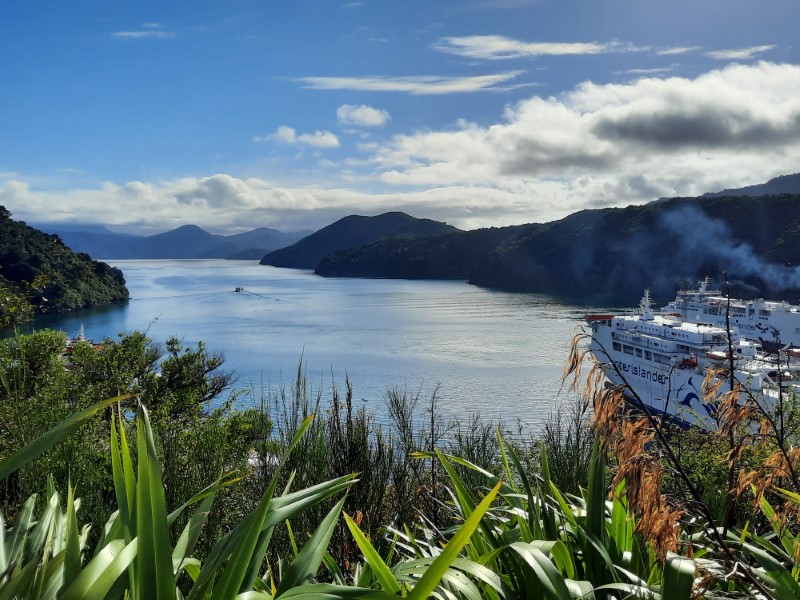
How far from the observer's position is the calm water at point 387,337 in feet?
87.2

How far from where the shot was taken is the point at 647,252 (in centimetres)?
8956

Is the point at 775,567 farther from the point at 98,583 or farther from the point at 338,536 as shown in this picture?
the point at 338,536

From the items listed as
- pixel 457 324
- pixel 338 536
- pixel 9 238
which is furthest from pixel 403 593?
pixel 457 324

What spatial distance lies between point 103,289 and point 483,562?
6594 cm

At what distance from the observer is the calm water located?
26.6m

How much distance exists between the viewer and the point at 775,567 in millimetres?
1538

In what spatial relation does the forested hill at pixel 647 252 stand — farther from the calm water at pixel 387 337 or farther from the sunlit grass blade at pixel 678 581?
the sunlit grass blade at pixel 678 581

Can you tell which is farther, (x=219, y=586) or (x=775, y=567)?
(x=775, y=567)

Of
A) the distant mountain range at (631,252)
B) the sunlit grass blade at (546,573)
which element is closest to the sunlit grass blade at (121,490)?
the sunlit grass blade at (546,573)

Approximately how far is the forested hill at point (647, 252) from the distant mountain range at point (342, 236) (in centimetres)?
6423

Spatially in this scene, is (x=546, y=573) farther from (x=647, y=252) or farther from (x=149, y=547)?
(x=647, y=252)

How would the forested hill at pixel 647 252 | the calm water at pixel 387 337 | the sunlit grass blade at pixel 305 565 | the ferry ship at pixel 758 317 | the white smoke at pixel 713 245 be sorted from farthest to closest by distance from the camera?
the forested hill at pixel 647 252, the white smoke at pixel 713 245, the ferry ship at pixel 758 317, the calm water at pixel 387 337, the sunlit grass blade at pixel 305 565

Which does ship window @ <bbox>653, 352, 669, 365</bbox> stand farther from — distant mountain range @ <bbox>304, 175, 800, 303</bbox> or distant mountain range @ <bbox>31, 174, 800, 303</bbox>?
distant mountain range @ <bbox>304, 175, 800, 303</bbox>

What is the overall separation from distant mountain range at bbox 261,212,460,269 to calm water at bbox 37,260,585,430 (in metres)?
99.0
